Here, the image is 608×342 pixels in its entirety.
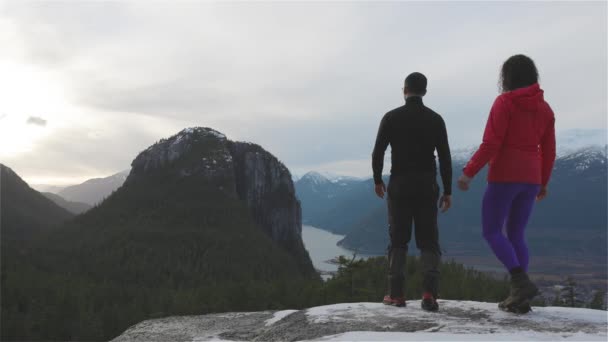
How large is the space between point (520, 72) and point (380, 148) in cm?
227

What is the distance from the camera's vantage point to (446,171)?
6617 millimetres

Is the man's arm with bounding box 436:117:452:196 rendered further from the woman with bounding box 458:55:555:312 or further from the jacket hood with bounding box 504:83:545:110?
the jacket hood with bounding box 504:83:545:110

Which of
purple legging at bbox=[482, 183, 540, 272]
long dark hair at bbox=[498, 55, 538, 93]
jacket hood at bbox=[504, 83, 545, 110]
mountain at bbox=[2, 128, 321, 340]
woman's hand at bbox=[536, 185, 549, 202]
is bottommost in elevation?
mountain at bbox=[2, 128, 321, 340]

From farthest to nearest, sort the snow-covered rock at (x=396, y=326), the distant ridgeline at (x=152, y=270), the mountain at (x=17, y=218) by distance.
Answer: the mountain at (x=17, y=218) → the distant ridgeline at (x=152, y=270) → the snow-covered rock at (x=396, y=326)

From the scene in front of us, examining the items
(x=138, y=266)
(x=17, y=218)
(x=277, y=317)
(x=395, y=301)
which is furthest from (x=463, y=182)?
(x=17, y=218)

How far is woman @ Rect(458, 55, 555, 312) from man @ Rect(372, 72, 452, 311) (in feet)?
1.90

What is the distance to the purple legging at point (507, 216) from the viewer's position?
6062mm

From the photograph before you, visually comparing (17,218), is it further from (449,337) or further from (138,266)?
(449,337)

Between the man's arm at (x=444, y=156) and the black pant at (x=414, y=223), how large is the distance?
170 millimetres

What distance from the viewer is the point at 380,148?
6.79 metres

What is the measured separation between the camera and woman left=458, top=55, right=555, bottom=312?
19.6 ft

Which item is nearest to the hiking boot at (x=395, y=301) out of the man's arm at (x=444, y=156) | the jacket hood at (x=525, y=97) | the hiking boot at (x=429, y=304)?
the hiking boot at (x=429, y=304)

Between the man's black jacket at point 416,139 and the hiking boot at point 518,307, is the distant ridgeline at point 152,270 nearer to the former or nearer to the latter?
the hiking boot at point 518,307

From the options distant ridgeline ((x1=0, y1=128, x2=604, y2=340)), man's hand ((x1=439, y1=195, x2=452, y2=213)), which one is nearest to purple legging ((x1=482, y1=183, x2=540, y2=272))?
man's hand ((x1=439, y1=195, x2=452, y2=213))
